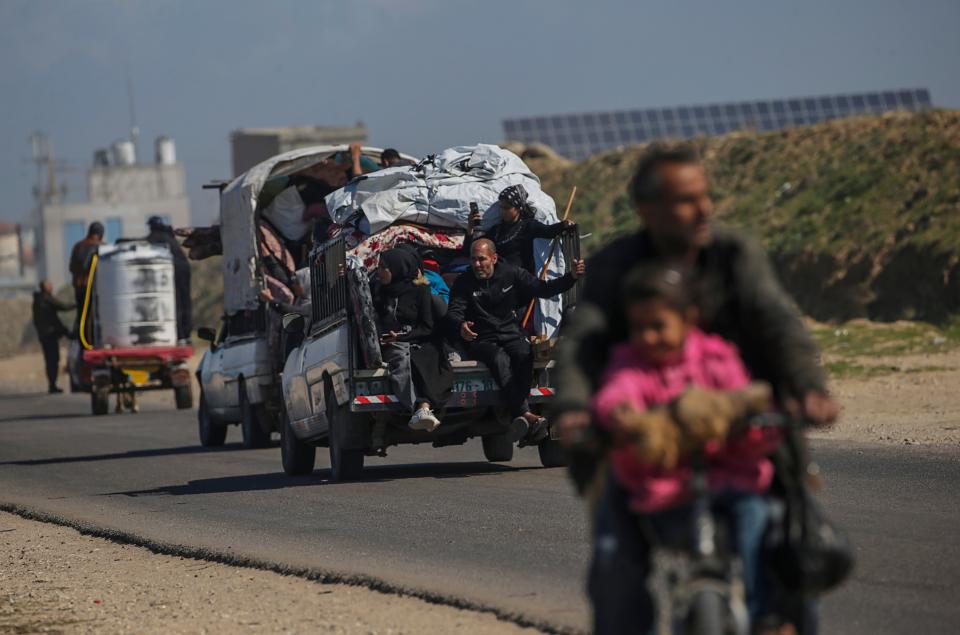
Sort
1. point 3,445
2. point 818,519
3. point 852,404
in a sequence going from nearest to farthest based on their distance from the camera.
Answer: point 818,519, point 852,404, point 3,445

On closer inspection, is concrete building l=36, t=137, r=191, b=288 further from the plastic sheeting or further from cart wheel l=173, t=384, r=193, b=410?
the plastic sheeting

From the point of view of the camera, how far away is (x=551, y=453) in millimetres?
15617

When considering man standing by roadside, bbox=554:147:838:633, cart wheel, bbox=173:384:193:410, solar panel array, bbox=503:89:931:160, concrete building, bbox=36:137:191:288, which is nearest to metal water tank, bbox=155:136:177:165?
concrete building, bbox=36:137:191:288

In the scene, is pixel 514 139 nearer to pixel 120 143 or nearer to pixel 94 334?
pixel 94 334

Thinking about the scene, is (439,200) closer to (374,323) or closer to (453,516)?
(374,323)

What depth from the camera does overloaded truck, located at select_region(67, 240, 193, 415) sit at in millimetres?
30500

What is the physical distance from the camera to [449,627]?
7.75 metres

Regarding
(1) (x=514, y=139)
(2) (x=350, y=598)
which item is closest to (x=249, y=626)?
(2) (x=350, y=598)

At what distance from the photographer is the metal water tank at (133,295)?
3047cm

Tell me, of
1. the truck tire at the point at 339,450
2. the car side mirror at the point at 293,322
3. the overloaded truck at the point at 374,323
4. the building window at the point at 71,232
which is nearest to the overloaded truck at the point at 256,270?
the car side mirror at the point at 293,322

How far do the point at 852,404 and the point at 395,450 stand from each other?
6.23m

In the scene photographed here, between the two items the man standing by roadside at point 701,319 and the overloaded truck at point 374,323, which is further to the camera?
the overloaded truck at point 374,323

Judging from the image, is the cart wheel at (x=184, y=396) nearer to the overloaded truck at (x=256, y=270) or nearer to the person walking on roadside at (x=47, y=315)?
the person walking on roadside at (x=47, y=315)

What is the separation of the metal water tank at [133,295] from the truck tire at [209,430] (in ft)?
27.0
